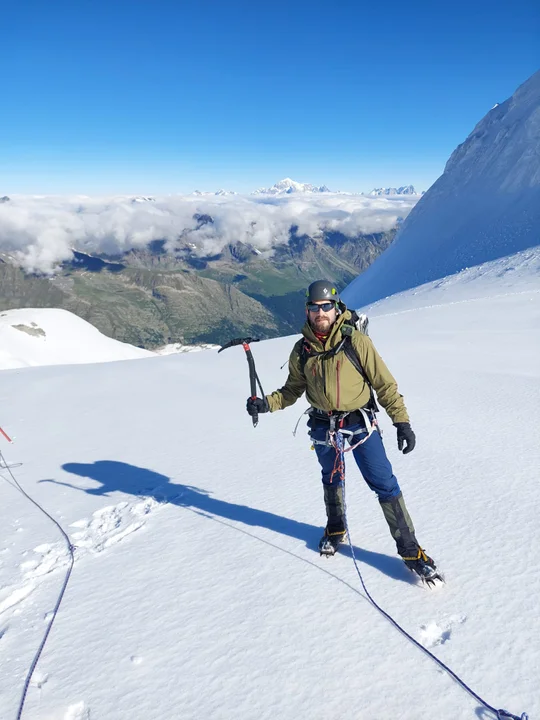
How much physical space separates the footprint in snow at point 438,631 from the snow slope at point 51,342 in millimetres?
124913

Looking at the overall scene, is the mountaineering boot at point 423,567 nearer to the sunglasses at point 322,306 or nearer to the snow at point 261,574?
the snow at point 261,574

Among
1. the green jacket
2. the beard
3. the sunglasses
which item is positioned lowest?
the green jacket

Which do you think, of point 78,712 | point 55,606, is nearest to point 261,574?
point 78,712

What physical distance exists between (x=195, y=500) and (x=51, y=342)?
153795 mm

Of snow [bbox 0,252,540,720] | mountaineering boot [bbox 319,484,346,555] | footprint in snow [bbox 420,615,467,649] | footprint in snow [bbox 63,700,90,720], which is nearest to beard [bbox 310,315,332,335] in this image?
mountaineering boot [bbox 319,484,346,555]

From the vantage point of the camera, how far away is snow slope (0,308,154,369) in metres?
132

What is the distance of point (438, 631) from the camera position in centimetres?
404

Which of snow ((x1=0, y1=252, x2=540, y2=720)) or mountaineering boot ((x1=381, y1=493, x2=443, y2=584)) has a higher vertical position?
mountaineering boot ((x1=381, y1=493, x2=443, y2=584))

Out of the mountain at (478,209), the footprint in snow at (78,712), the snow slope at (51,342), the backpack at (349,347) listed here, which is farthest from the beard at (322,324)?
the snow slope at (51,342)

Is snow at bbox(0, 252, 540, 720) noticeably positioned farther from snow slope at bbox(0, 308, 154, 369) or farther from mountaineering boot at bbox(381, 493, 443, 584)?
snow slope at bbox(0, 308, 154, 369)

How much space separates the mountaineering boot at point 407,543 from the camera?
183 inches

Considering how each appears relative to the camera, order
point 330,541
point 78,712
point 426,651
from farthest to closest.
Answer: point 330,541 < point 426,651 < point 78,712

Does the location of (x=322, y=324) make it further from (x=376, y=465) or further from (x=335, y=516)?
(x=335, y=516)

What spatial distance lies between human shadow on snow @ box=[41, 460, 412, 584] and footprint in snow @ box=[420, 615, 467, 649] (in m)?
0.63
